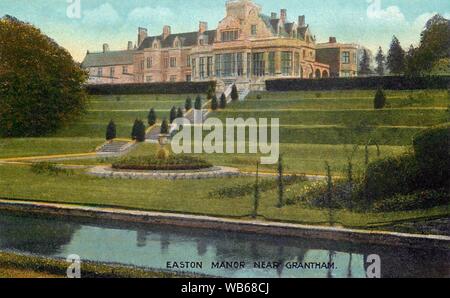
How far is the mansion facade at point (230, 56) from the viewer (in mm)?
13914

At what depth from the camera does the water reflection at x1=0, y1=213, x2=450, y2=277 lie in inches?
412

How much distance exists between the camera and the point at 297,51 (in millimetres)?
Answer: 15328

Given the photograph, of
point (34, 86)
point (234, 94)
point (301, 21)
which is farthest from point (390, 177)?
point (34, 86)

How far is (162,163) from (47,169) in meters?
3.15

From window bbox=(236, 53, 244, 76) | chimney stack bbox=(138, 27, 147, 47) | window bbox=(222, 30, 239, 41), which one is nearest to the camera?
chimney stack bbox=(138, 27, 147, 47)

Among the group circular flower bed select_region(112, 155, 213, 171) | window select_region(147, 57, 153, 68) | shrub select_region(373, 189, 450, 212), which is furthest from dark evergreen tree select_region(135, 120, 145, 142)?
shrub select_region(373, 189, 450, 212)

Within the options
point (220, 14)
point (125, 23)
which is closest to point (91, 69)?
point (125, 23)

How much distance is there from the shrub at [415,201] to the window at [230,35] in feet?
18.1

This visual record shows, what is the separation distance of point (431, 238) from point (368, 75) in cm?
514

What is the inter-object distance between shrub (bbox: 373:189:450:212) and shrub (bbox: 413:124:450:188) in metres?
0.19

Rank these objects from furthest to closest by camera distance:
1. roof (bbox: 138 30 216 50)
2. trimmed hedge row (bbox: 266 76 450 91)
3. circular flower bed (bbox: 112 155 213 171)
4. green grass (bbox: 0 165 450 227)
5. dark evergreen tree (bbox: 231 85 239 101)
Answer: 1. dark evergreen tree (bbox: 231 85 239 101)
2. roof (bbox: 138 30 216 50)
3. circular flower bed (bbox: 112 155 213 171)
4. trimmed hedge row (bbox: 266 76 450 91)
5. green grass (bbox: 0 165 450 227)

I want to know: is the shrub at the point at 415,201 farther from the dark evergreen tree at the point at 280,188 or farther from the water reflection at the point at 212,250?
the dark evergreen tree at the point at 280,188

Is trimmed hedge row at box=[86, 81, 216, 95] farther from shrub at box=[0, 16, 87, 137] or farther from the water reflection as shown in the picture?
the water reflection
